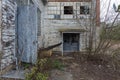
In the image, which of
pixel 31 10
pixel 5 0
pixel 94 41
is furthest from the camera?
pixel 94 41

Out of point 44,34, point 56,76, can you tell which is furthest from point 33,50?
point 44,34

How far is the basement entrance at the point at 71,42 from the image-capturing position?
17.6 m

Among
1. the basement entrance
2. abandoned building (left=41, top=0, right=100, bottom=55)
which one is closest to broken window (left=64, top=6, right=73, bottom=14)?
abandoned building (left=41, top=0, right=100, bottom=55)

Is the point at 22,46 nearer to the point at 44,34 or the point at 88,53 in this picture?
the point at 88,53

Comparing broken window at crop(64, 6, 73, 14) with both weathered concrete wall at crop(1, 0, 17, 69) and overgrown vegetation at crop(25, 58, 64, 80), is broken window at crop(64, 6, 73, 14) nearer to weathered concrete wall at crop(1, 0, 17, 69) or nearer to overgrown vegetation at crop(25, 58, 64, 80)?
overgrown vegetation at crop(25, 58, 64, 80)

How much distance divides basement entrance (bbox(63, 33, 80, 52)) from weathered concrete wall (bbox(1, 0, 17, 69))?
381 inches

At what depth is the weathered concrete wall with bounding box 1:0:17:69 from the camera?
7.00 m

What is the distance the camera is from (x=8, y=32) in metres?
7.48

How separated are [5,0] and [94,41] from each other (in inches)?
290

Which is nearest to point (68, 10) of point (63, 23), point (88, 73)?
point (63, 23)

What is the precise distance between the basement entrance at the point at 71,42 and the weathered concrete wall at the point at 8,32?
9690mm

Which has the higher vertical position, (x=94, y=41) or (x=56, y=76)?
(x=94, y=41)

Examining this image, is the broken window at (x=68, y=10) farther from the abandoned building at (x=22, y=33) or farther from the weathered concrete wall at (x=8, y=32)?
the weathered concrete wall at (x=8, y=32)

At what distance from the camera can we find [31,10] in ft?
27.8
